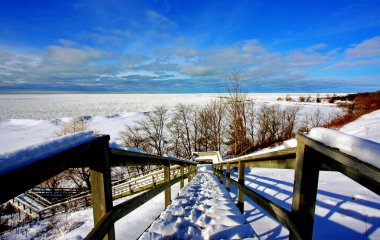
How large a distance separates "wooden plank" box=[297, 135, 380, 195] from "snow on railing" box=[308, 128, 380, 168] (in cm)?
2

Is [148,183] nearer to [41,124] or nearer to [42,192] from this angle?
[42,192]

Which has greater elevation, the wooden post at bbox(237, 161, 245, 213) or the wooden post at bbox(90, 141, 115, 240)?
the wooden post at bbox(90, 141, 115, 240)

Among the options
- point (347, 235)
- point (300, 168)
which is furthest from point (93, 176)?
point (347, 235)

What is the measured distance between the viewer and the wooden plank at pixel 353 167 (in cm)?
84

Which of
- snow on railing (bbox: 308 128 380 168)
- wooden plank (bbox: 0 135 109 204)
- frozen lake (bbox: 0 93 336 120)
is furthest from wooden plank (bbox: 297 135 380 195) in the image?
frozen lake (bbox: 0 93 336 120)

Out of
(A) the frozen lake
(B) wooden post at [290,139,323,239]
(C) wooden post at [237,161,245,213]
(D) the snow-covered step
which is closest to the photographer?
(B) wooden post at [290,139,323,239]

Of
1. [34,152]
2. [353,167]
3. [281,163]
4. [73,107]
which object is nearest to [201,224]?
[281,163]

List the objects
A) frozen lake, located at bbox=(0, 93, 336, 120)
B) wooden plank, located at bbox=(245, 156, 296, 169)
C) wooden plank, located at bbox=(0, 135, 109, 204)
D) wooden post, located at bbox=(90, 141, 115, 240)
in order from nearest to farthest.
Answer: wooden plank, located at bbox=(0, 135, 109, 204) < wooden post, located at bbox=(90, 141, 115, 240) < wooden plank, located at bbox=(245, 156, 296, 169) < frozen lake, located at bbox=(0, 93, 336, 120)

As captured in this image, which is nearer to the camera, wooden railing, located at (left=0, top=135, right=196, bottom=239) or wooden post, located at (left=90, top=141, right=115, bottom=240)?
wooden railing, located at (left=0, top=135, right=196, bottom=239)

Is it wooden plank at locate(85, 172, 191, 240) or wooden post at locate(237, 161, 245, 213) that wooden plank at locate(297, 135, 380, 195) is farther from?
wooden post at locate(237, 161, 245, 213)

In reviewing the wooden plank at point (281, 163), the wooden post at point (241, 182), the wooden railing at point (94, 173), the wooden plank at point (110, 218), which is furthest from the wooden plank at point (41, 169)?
the wooden post at point (241, 182)

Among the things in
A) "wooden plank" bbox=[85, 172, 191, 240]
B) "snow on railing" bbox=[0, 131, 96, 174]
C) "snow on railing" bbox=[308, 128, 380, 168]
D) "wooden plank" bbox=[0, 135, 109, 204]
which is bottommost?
"wooden plank" bbox=[85, 172, 191, 240]

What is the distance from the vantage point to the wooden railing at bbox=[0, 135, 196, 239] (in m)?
0.85

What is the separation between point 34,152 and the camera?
0.99 meters
